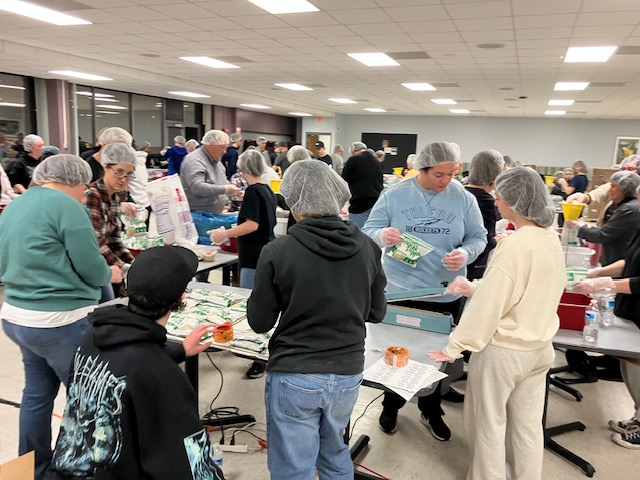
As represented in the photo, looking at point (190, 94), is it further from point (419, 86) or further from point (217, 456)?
point (217, 456)

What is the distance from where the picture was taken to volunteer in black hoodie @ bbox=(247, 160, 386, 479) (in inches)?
60.7

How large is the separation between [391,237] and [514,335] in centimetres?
76

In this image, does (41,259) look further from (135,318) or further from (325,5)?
(325,5)

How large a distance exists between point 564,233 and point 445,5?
2328mm

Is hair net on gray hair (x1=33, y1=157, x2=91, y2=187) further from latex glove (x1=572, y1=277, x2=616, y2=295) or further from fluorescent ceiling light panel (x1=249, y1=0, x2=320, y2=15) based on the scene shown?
fluorescent ceiling light panel (x1=249, y1=0, x2=320, y2=15)

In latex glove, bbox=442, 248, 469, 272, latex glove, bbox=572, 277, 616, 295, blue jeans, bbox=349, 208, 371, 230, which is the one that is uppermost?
latex glove, bbox=442, 248, 469, 272

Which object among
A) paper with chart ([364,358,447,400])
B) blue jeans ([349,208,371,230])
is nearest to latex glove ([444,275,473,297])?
paper with chart ([364,358,447,400])

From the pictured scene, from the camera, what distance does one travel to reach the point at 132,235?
3369 mm

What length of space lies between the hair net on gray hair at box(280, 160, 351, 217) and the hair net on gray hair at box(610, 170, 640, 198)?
3.03m

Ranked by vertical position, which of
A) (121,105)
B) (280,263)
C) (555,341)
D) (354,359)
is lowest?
(555,341)

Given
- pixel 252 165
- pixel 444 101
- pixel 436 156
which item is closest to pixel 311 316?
pixel 436 156

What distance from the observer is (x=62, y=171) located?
2.14 metres

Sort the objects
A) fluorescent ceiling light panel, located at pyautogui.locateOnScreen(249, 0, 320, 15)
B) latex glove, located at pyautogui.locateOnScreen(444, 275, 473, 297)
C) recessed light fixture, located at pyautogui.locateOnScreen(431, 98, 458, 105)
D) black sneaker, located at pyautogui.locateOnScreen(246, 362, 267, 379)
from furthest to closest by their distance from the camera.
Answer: recessed light fixture, located at pyautogui.locateOnScreen(431, 98, 458, 105) < fluorescent ceiling light panel, located at pyautogui.locateOnScreen(249, 0, 320, 15) < black sneaker, located at pyautogui.locateOnScreen(246, 362, 267, 379) < latex glove, located at pyautogui.locateOnScreen(444, 275, 473, 297)

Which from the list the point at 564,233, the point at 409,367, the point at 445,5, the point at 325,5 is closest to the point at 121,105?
the point at 325,5
